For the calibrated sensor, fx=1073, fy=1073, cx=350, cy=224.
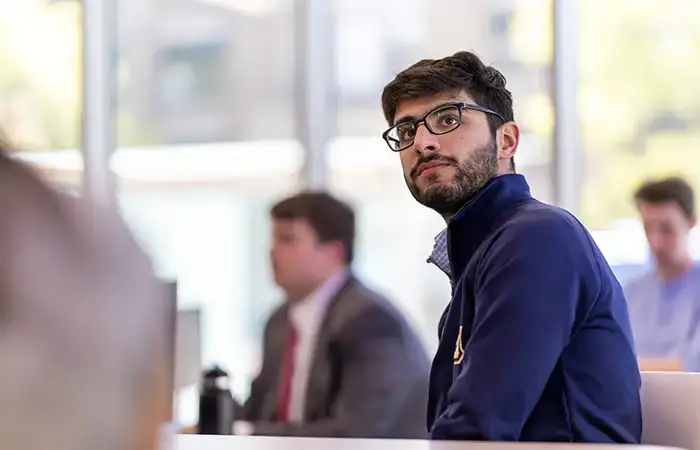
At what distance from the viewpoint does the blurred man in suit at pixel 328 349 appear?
12.7 feet

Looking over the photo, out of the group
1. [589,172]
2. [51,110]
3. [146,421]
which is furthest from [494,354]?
[51,110]

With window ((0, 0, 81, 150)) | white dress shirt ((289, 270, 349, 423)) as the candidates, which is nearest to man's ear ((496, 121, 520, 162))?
white dress shirt ((289, 270, 349, 423))

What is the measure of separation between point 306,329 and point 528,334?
7.90 ft

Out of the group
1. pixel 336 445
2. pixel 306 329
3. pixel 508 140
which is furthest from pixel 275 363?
pixel 336 445

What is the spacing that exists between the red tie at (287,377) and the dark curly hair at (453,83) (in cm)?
196

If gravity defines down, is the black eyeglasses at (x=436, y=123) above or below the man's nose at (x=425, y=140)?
above

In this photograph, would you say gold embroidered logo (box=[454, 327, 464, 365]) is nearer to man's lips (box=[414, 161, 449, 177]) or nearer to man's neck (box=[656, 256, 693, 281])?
man's lips (box=[414, 161, 449, 177])

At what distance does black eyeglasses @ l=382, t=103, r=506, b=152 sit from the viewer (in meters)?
2.26

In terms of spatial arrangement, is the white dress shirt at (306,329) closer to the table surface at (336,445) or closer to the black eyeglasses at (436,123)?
the black eyeglasses at (436,123)

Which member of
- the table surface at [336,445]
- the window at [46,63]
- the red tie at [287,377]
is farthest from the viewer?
the window at [46,63]

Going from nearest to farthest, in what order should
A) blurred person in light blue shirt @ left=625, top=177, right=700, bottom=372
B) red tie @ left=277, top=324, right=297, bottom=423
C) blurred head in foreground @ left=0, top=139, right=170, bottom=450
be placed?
blurred head in foreground @ left=0, top=139, right=170, bottom=450 → red tie @ left=277, top=324, right=297, bottom=423 → blurred person in light blue shirt @ left=625, top=177, right=700, bottom=372

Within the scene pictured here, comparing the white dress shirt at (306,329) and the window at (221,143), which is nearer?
the white dress shirt at (306,329)

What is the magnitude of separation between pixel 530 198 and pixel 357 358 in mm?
1868

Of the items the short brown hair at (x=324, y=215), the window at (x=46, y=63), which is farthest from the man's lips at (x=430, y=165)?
the window at (x=46, y=63)
